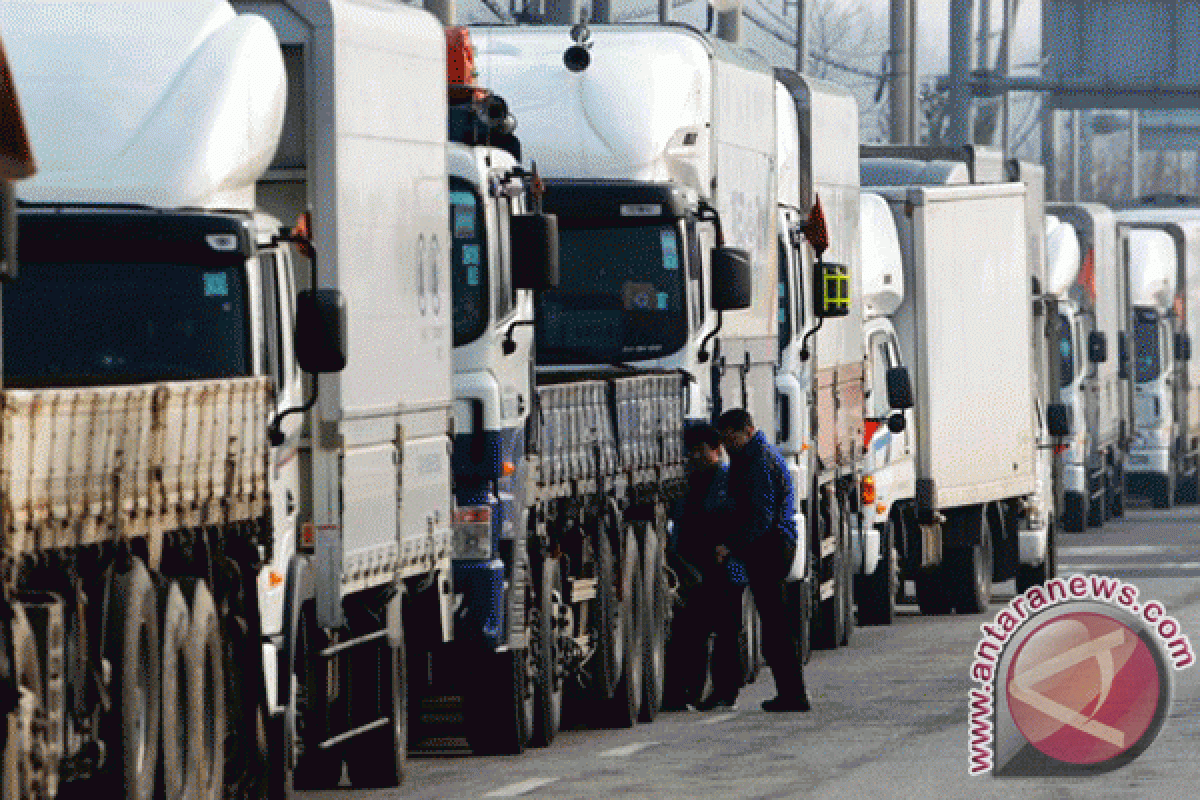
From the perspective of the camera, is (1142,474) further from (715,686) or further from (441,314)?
(441,314)

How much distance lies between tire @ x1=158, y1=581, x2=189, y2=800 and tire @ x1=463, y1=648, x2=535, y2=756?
16.4 feet

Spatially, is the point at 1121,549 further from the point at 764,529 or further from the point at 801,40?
the point at 764,529

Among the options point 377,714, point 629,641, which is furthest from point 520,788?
point 629,641

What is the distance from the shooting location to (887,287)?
31000 millimetres

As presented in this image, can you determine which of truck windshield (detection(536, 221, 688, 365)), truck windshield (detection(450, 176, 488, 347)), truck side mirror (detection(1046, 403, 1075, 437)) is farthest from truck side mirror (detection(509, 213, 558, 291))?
truck side mirror (detection(1046, 403, 1075, 437))

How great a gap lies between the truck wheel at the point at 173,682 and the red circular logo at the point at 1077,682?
306 cm

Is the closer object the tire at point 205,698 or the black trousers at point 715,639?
the tire at point 205,698

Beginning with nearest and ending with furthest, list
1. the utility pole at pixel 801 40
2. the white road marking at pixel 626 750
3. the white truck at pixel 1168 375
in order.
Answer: the white road marking at pixel 626 750 < the white truck at pixel 1168 375 < the utility pole at pixel 801 40

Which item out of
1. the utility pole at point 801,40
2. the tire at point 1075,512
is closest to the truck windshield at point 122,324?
the tire at point 1075,512

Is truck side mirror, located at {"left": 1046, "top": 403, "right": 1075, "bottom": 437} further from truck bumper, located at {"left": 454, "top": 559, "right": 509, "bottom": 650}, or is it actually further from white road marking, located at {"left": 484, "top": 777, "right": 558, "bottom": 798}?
white road marking, located at {"left": 484, "top": 777, "right": 558, "bottom": 798}

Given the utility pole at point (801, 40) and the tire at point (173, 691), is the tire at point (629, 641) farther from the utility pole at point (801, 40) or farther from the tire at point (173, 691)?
the utility pole at point (801, 40)

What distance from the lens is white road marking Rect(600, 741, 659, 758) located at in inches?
720

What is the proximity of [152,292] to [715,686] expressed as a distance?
282 inches

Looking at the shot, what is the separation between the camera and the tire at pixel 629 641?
20.3 m
